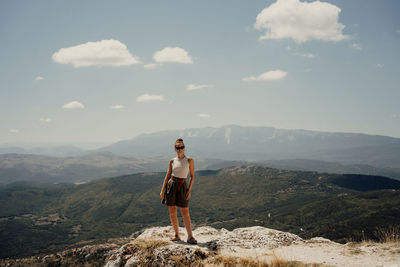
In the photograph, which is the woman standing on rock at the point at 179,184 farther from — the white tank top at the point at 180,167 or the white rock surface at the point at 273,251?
the white rock surface at the point at 273,251

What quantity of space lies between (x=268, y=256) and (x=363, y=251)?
3958 mm

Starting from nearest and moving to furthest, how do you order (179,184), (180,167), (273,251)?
(273,251), (180,167), (179,184)

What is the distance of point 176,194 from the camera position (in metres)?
9.94

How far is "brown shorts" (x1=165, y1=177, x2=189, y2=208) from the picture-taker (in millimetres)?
9812

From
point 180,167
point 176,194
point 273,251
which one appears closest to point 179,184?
point 176,194

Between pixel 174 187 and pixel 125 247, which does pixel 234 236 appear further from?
pixel 125 247

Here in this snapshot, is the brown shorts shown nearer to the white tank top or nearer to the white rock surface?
the white tank top

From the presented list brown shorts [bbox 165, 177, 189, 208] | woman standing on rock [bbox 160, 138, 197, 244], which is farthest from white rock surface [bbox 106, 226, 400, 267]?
brown shorts [bbox 165, 177, 189, 208]

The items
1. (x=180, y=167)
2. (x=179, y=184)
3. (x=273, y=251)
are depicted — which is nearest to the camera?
(x=273, y=251)

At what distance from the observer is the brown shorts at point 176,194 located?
9.81 m

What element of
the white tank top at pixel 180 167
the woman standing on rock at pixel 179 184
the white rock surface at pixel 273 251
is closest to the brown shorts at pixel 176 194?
the woman standing on rock at pixel 179 184

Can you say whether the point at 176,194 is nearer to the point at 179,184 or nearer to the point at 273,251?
the point at 179,184

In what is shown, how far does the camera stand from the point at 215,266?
7539 mm

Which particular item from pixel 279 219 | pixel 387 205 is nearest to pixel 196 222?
pixel 279 219
